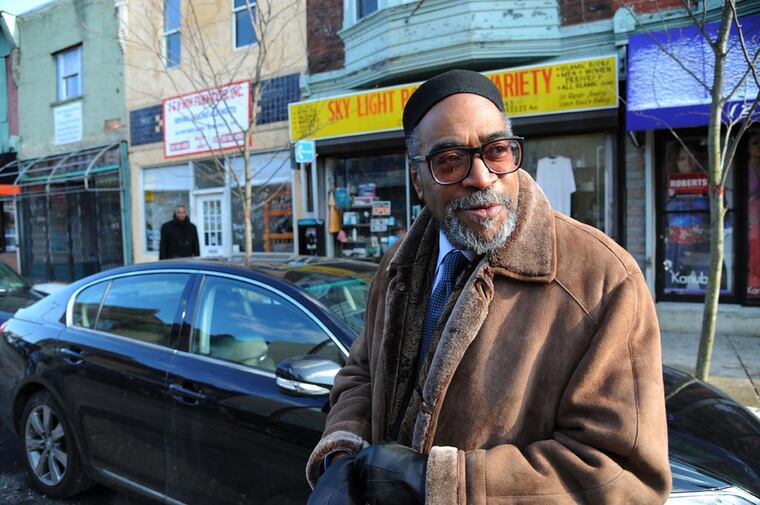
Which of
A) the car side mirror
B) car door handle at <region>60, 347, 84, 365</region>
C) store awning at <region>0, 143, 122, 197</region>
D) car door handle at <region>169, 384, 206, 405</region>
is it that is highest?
store awning at <region>0, 143, 122, 197</region>

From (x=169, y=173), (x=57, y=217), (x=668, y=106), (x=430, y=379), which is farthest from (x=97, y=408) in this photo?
(x=57, y=217)

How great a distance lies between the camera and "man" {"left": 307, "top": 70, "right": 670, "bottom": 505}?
112 cm

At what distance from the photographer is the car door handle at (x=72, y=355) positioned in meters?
3.38

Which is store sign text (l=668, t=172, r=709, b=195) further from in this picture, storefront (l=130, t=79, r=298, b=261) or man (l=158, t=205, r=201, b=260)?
man (l=158, t=205, r=201, b=260)

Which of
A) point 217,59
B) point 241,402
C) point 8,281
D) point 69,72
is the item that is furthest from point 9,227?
point 241,402

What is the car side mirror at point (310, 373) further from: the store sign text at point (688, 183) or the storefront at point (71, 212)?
the storefront at point (71, 212)

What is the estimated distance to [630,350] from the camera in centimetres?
116

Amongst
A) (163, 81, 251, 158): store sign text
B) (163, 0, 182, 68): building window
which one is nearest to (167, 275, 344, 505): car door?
(163, 81, 251, 158): store sign text

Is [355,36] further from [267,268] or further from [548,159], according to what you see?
[267,268]

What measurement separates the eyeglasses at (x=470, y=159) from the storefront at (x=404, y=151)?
652 cm

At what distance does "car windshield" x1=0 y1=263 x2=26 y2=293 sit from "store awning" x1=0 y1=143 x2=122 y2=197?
6.33 m

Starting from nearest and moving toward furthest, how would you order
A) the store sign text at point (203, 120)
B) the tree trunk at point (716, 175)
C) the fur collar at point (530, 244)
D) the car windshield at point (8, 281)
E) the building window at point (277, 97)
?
1. the fur collar at point (530, 244)
2. the tree trunk at point (716, 175)
3. the car windshield at point (8, 281)
4. the building window at point (277, 97)
5. the store sign text at point (203, 120)

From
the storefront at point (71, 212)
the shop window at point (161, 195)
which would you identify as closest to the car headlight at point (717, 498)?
the shop window at point (161, 195)

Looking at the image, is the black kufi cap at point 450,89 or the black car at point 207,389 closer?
the black kufi cap at point 450,89
